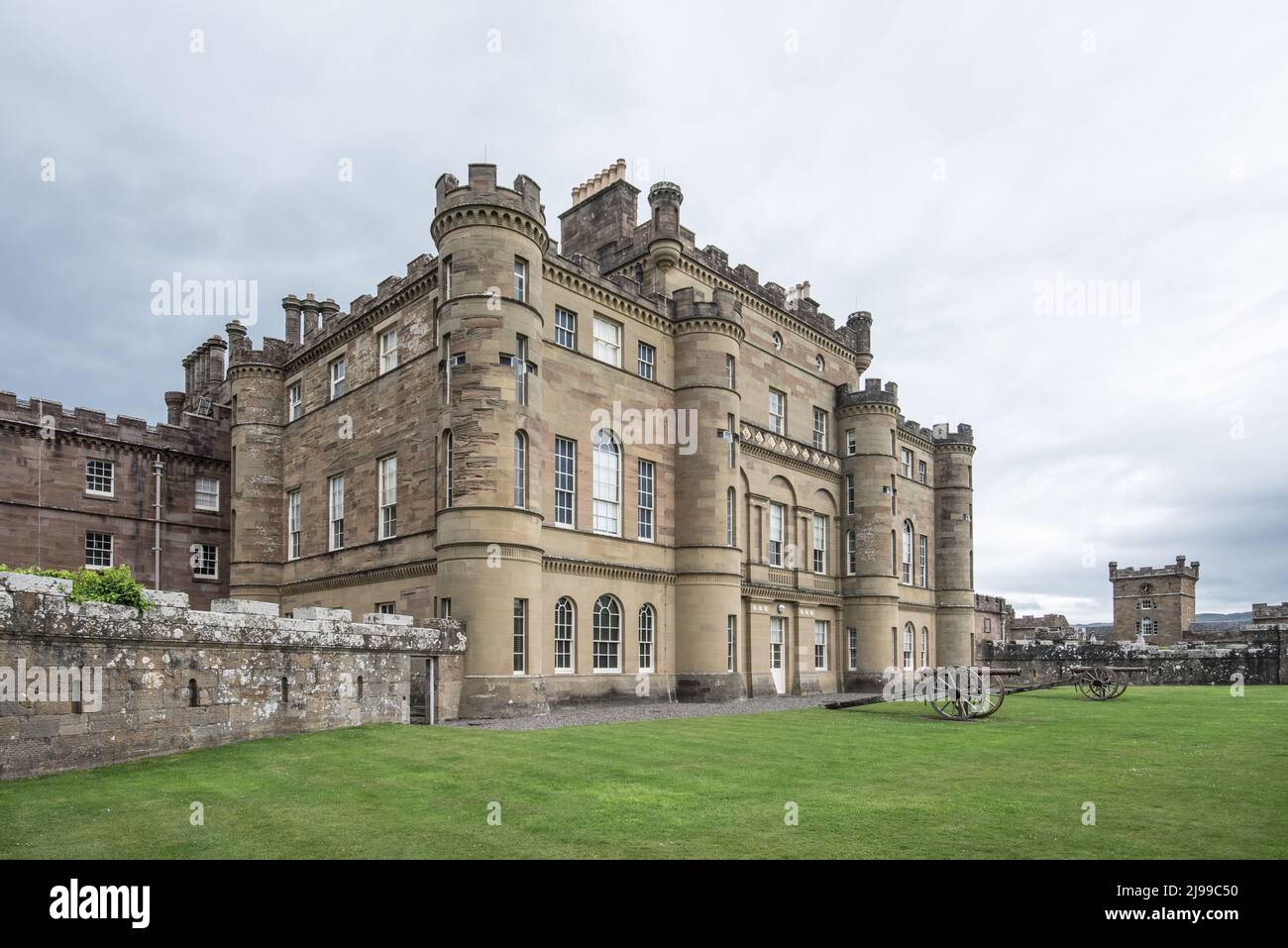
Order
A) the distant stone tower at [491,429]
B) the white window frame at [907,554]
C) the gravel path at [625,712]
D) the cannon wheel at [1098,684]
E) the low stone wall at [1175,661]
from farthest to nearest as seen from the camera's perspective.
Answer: the white window frame at [907,554] → the low stone wall at [1175,661] → the cannon wheel at [1098,684] → the distant stone tower at [491,429] → the gravel path at [625,712]

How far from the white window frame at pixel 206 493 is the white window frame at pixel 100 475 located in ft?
9.83

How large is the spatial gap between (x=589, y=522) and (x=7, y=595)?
17506 mm

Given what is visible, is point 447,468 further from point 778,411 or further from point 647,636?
point 778,411

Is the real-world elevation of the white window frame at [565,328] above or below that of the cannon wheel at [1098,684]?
above

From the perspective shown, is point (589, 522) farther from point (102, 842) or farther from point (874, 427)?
point (102, 842)

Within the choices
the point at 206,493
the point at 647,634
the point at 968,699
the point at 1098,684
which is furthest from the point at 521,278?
the point at 1098,684

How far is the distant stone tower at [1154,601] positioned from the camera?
71.6m

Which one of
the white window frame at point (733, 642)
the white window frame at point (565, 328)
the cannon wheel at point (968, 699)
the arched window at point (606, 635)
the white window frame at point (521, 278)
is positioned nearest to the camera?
the cannon wheel at point (968, 699)

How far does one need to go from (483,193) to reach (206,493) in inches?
766

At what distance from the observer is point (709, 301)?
31750 millimetres

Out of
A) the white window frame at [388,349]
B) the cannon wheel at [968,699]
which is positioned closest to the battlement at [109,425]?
the white window frame at [388,349]

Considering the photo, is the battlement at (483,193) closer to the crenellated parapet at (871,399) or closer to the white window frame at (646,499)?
the white window frame at (646,499)

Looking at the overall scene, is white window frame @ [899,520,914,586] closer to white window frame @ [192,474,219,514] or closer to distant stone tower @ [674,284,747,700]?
distant stone tower @ [674,284,747,700]
